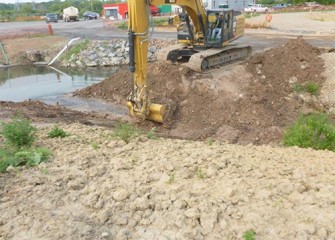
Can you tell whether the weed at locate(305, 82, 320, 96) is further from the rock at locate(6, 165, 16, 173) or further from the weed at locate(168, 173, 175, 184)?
the rock at locate(6, 165, 16, 173)

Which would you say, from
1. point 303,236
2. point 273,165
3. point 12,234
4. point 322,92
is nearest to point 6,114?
point 12,234

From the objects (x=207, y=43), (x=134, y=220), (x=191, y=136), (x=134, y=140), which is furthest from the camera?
(x=207, y=43)

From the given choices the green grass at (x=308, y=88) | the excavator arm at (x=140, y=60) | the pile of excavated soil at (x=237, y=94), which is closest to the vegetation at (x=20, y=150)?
the excavator arm at (x=140, y=60)

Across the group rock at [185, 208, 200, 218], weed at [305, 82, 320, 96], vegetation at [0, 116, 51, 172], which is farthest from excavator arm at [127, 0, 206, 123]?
rock at [185, 208, 200, 218]

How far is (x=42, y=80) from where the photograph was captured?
56.3ft

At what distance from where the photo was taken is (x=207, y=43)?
12.8 metres

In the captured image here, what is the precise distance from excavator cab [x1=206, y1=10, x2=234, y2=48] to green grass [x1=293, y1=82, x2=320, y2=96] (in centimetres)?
286

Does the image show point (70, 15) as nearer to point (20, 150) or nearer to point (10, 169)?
point (20, 150)

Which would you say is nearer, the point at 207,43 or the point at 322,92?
the point at 322,92

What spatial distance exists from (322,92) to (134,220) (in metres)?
9.07

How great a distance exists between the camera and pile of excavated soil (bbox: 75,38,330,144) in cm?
972

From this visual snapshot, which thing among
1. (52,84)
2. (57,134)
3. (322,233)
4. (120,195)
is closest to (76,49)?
(52,84)

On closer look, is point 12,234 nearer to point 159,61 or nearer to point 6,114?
point 6,114

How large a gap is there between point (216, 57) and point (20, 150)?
27.3ft
